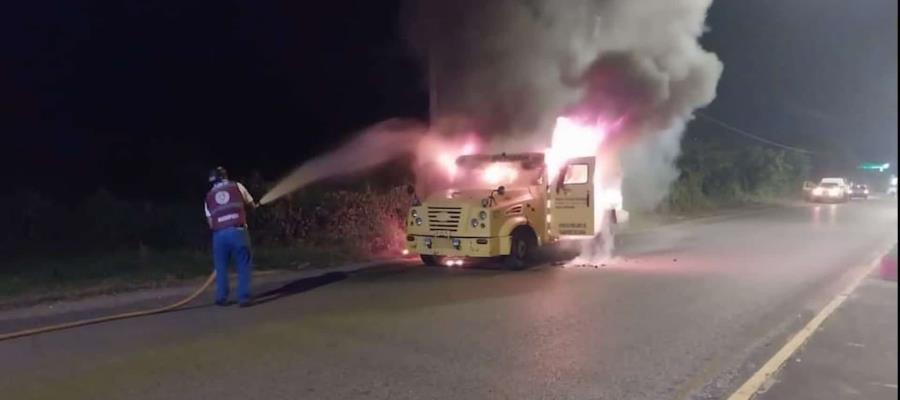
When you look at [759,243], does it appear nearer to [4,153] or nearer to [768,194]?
[4,153]

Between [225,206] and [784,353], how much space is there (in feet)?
20.2

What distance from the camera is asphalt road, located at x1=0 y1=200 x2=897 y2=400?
577cm

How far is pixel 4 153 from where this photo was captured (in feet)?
71.3

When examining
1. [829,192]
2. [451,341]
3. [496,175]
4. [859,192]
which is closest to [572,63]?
[496,175]

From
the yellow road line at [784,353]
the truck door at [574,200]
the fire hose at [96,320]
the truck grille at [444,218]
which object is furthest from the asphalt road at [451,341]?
the truck door at [574,200]

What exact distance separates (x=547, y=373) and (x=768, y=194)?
47.7 meters

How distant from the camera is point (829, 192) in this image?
44062 millimetres

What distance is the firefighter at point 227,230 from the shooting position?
369 inches

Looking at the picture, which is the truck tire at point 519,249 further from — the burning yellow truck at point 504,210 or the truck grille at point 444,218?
the truck grille at point 444,218

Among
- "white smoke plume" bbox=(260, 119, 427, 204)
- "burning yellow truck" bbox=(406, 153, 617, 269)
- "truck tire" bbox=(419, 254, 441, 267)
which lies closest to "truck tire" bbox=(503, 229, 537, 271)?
"burning yellow truck" bbox=(406, 153, 617, 269)

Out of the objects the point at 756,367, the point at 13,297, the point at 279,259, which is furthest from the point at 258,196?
the point at 756,367

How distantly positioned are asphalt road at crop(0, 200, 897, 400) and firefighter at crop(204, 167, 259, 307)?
0.34 m

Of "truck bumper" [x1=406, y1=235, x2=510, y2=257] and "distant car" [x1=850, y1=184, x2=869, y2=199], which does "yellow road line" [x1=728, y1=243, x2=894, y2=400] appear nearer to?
"truck bumper" [x1=406, y1=235, x2=510, y2=257]

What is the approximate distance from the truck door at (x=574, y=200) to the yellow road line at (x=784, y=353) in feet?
14.1
